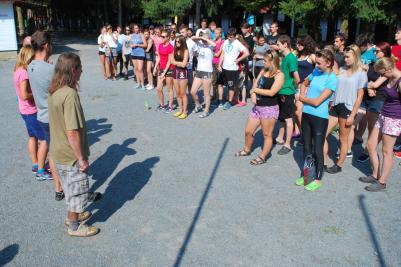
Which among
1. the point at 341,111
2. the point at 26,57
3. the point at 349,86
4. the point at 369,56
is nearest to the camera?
the point at 26,57

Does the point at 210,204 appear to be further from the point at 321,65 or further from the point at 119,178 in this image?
the point at 321,65

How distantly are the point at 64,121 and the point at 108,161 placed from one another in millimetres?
2324

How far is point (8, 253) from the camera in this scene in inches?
136

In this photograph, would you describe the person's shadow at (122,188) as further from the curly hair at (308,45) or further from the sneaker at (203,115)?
the curly hair at (308,45)

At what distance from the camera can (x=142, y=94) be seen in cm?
1032

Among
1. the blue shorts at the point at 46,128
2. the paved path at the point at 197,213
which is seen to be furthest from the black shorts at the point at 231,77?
the blue shorts at the point at 46,128

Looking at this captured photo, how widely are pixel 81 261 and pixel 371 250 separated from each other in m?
2.62

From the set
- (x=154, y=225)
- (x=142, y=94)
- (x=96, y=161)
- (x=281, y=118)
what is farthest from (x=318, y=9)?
(x=154, y=225)

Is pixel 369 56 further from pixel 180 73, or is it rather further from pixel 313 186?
pixel 180 73

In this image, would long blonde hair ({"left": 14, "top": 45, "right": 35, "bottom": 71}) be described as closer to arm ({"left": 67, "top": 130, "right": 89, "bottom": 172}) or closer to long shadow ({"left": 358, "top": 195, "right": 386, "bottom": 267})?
arm ({"left": 67, "top": 130, "right": 89, "bottom": 172})

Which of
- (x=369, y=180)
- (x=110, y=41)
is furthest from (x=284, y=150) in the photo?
(x=110, y=41)

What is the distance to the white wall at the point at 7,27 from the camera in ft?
60.2

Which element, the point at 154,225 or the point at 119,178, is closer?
the point at 154,225

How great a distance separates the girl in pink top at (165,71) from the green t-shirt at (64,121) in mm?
4808
